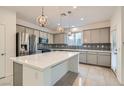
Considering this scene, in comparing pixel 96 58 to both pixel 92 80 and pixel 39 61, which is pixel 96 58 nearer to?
pixel 92 80

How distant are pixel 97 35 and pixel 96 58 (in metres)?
1.41

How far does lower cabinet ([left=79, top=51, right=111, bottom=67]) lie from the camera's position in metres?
6.02

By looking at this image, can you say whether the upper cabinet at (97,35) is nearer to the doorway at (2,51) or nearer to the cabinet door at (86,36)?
the cabinet door at (86,36)

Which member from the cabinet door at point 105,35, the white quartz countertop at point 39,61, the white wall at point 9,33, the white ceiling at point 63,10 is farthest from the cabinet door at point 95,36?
the white wall at point 9,33

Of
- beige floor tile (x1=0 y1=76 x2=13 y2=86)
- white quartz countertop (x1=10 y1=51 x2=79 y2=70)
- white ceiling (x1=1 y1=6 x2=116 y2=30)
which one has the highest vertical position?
white ceiling (x1=1 y1=6 x2=116 y2=30)

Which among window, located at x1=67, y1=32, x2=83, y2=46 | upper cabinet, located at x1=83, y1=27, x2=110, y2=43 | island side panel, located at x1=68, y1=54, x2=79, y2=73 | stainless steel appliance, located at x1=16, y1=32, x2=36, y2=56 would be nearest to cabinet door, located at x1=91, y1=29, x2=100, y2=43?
upper cabinet, located at x1=83, y1=27, x2=110, y2=43

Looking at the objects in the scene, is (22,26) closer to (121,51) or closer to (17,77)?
(17,77)

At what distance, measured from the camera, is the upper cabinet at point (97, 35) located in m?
6.38

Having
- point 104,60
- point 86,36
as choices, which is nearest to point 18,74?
point 104,60

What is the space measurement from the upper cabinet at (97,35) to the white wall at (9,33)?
4.54 metres

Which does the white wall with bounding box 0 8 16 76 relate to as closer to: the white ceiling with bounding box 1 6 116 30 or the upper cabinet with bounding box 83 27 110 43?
the white ceiling with bounding box 1 6 116 30

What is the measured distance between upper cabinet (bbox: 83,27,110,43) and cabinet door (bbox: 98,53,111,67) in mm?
857

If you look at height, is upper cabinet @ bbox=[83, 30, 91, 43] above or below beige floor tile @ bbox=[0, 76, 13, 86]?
above

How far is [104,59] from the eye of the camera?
6.13 meters
